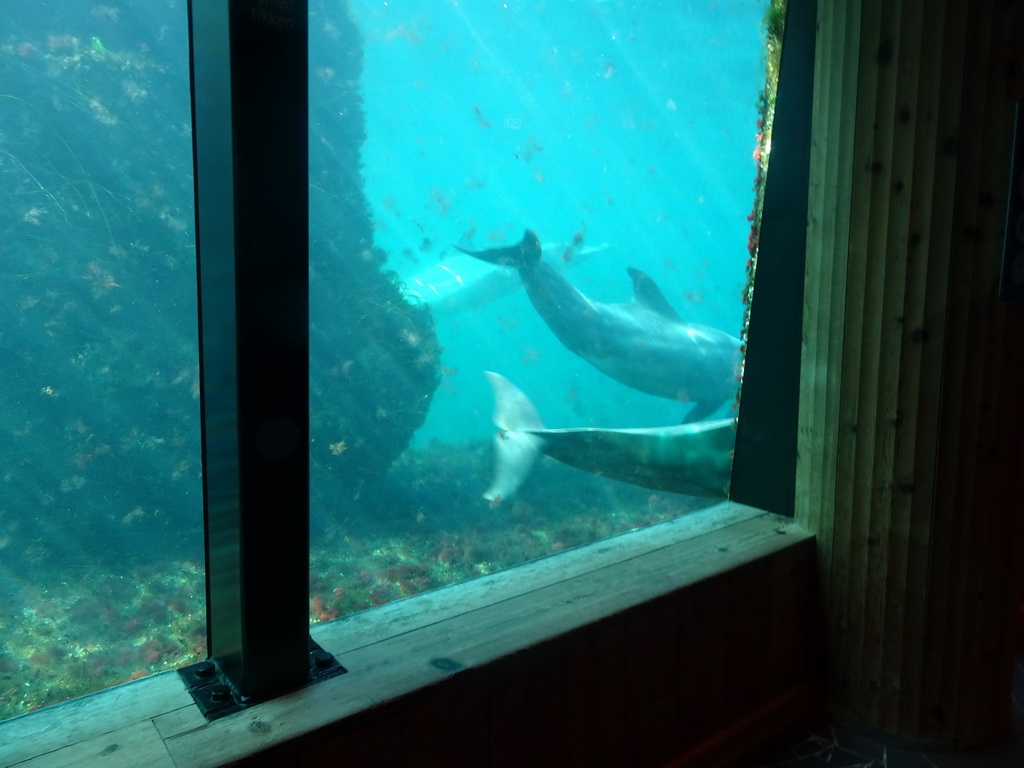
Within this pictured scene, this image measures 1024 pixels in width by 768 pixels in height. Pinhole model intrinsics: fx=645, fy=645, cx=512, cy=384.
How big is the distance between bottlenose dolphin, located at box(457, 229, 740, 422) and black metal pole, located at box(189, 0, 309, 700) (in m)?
6.57

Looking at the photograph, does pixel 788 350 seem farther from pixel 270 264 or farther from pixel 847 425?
pixel 270 264

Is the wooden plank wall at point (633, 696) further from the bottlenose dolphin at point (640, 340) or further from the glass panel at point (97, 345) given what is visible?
the bottlenose dolphin at point (640, 340)

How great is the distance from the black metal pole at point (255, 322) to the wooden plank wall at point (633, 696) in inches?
10.0

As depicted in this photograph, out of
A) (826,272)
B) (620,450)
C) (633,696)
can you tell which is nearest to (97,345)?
(620,450)

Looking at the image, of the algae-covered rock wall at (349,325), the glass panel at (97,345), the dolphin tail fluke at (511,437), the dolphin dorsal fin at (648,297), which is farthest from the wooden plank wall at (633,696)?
the dolphin dorsal fin at (648,297)

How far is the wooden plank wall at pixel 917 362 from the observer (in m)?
2.01

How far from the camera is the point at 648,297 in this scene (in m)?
8.43

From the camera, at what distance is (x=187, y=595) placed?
4.07 metres

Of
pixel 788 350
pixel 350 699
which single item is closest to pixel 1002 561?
pixel 788 350

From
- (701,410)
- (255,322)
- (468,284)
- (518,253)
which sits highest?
(518,253)

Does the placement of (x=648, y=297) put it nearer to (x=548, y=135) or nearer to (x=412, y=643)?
(x=412, y=643)

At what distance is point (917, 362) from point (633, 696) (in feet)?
4.58

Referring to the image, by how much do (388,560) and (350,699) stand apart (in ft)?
14.7

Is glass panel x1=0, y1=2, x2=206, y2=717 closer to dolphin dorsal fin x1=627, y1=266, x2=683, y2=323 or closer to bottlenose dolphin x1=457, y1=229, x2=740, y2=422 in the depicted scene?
bottlenose dolphin x1=457, y1=229, x2=740, y2=422
